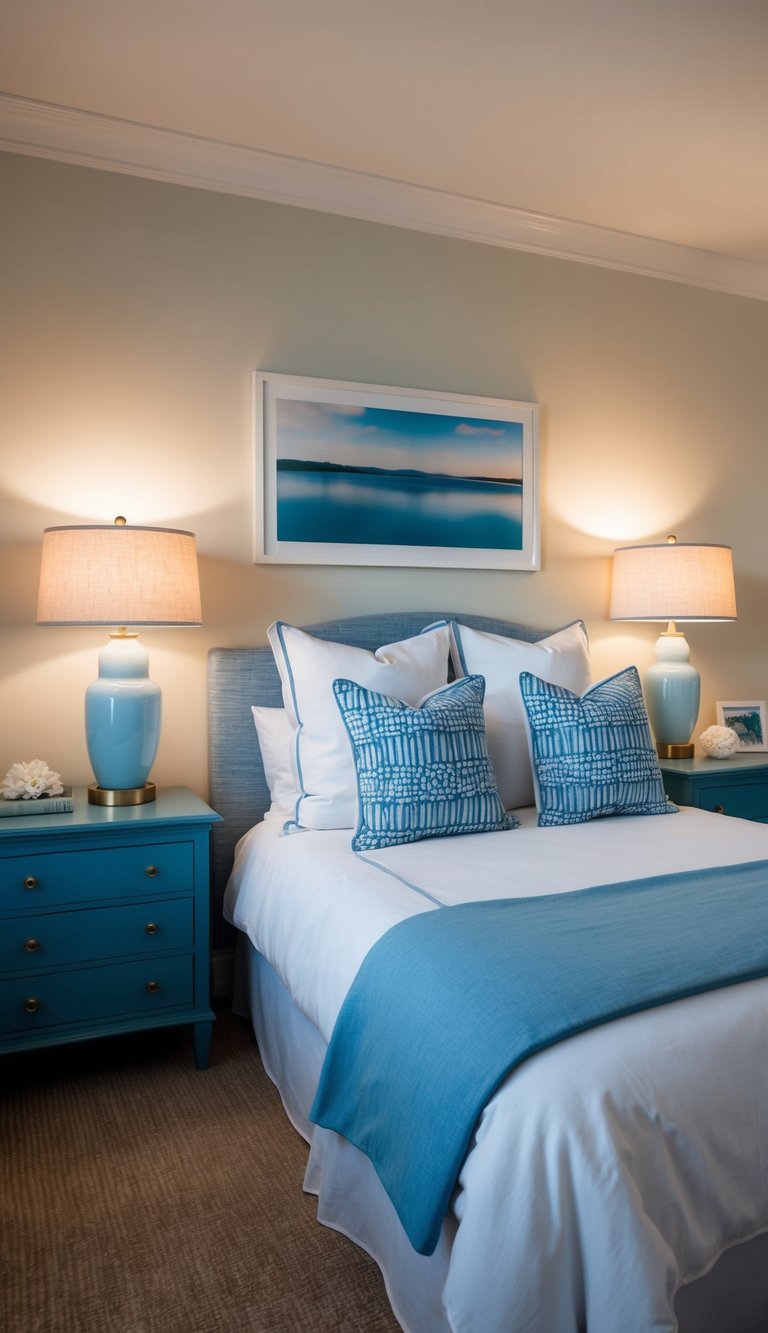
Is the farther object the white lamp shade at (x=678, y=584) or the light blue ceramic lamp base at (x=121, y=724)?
the white lamp shade at (x=678, y=584)

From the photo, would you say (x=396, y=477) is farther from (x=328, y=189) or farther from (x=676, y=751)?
(x=676, y=751)

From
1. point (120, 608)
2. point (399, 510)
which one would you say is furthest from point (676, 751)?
point (120, 608)

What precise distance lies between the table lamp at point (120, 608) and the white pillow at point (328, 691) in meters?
0.31

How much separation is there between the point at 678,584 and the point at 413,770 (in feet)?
4.93

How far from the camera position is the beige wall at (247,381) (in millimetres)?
2621

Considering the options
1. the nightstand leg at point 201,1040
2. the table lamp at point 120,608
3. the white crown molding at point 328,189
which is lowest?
the nightstand leg at point 201,1040

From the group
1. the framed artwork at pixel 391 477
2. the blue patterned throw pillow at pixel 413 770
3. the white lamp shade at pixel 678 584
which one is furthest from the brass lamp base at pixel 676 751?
the blue patterned throw pillow at pixel 413 770

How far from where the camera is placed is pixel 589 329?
11.3ft

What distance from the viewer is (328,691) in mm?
2523

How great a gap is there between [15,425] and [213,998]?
1859 millimetres

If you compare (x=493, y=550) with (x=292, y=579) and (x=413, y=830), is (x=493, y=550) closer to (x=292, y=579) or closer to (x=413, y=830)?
(x=292, y=579)

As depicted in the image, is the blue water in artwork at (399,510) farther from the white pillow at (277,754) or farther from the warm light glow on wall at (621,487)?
the white pillow at (277,754)

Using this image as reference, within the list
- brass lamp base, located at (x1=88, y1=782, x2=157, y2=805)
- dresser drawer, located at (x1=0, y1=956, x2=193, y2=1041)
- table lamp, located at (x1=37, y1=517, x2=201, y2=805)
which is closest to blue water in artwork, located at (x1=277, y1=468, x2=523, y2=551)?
table lamp, located at (x1=37, y1=517, x2=201, y2=805)

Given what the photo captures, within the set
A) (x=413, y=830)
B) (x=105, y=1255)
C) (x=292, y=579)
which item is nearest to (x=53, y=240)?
(x=292, y=579)
